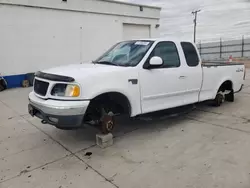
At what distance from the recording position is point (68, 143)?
431cm

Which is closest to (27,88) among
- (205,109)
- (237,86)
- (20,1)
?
(20,1)

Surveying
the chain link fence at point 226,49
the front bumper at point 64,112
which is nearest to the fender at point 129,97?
the front bumper at point 64,112

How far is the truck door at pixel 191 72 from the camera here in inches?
202

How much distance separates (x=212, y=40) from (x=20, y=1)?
2936cm

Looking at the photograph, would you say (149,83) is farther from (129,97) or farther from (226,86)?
(226,86)

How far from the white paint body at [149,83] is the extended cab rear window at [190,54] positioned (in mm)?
102

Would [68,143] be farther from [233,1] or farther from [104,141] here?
[233,1]

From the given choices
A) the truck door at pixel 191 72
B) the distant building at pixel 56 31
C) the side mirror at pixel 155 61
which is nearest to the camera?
the side mirror at pixel 155 61

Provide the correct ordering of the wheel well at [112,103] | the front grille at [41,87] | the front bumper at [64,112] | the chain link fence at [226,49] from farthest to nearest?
the chain link fence at [226,49] < the wheel well at [112,103] < the front grille at [41,87] < the front bumper at [64,112]

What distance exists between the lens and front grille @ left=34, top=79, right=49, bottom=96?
151 inches

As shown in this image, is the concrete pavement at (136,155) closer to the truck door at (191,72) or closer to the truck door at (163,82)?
the truck door at (163,82)

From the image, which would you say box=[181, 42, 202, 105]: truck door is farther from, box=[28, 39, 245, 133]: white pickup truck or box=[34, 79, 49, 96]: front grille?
box=[34, 79, 49, 96]: front grille

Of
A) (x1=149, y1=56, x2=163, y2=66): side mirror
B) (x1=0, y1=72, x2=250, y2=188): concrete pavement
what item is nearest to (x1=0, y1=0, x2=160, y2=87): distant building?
(x1=0, y1=72, x2=250, y2=188): concrete pavement

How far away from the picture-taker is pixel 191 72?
5.17 meters
